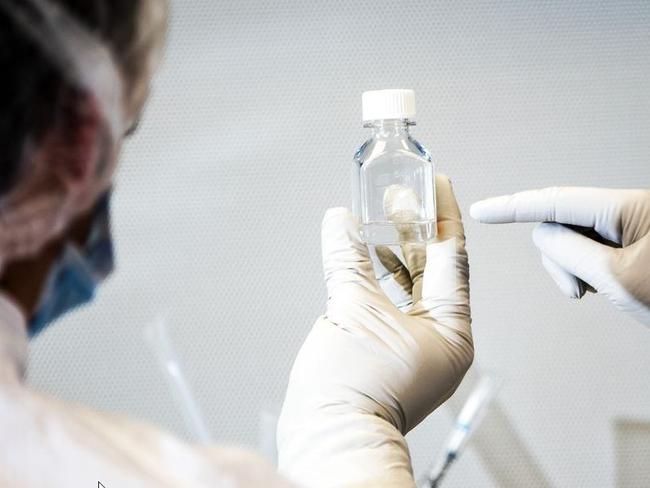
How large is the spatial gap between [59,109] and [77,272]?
10 centimetres

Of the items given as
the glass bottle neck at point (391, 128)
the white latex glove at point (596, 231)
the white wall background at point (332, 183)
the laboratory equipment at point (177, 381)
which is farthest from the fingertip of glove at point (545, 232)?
the laboratory equipment at point (177, 381)

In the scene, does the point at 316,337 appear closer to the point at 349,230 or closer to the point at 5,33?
the point at 349,230

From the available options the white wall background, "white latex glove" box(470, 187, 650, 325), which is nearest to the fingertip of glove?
"white latex glove" box(470, 187, 650, 325)

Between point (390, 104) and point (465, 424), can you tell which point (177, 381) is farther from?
point (390, 104)

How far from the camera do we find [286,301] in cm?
138

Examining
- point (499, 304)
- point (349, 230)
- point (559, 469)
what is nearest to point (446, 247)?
point (349, 230)

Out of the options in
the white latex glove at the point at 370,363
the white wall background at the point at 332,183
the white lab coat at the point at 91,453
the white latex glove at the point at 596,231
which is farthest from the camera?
the white wall background at the point at 332,183

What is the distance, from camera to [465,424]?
141 centimetres

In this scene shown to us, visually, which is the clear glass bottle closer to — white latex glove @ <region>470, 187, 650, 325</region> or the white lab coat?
white latex glove @ <region>470, 187, 650, 325</region>

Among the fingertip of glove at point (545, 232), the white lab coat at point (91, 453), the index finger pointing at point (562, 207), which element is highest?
the white lab coat at point (91, 453)

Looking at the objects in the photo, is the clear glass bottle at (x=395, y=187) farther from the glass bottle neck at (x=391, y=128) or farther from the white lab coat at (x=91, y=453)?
the white lab coat at (x=91, y=453)

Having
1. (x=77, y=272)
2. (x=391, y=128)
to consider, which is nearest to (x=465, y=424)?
(x=391, y=128)

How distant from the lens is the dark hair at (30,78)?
1.19ft

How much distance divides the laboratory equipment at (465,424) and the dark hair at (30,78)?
1138 mm
